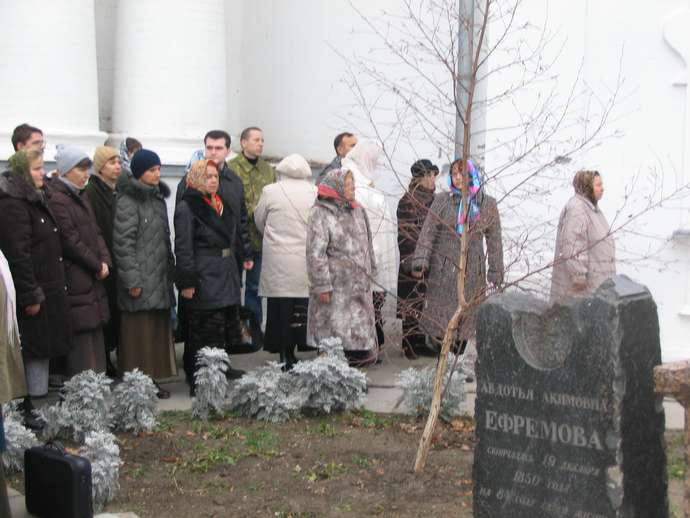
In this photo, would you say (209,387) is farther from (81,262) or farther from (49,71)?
(49,71)

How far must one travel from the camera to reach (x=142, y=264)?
333 inches

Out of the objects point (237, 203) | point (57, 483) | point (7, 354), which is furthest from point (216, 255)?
point (57, 483)

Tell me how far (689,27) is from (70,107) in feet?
17.5

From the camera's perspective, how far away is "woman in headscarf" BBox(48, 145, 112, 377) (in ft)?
26.1

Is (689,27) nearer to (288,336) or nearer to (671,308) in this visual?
(671,308)

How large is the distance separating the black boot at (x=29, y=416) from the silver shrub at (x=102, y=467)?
1317 millimetres

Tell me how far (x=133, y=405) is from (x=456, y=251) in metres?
2.89

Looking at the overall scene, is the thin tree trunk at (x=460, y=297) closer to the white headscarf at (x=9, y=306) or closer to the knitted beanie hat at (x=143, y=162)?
the white headscarf at (x=9, y=306)

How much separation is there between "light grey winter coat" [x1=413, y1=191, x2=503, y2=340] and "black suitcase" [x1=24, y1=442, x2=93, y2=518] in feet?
7.12

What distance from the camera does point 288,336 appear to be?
365 inches

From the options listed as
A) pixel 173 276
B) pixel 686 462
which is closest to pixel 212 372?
pixel 173 276

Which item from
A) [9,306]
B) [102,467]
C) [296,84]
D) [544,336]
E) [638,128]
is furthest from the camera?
[296,84]

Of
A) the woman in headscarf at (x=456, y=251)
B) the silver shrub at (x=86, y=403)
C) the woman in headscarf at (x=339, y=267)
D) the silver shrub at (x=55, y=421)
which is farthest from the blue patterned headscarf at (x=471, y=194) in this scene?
the silver shrub at (x=55, y=421)

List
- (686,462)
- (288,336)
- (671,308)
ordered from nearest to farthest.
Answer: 1. (686,462)
2. (288,336)
3. (671,308)
